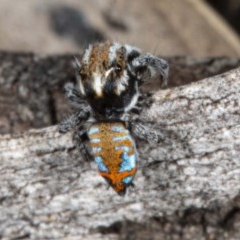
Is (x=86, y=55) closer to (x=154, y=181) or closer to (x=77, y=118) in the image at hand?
(x=77, y=118)

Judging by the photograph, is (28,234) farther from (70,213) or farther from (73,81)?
(73,81)

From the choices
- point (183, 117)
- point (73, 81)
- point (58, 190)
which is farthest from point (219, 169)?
point (73, 81)

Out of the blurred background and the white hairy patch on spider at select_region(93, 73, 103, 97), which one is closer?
the white hairy patch on spider at select_region(93, 73, 103, 97)

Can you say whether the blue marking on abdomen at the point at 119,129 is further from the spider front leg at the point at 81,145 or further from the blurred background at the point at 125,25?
the blurred background at the point at 125,25

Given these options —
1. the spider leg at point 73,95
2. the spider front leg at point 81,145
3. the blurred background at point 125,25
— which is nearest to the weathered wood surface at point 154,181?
the spider front leg at point 81,145

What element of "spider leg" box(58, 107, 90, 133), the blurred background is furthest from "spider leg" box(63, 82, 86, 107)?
the blurred background

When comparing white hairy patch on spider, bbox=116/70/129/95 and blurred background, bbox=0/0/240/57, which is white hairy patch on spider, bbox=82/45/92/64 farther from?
blurred background, bbox=0/0/240/57
